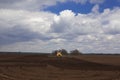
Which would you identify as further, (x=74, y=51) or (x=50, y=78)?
(x=74, y=51)

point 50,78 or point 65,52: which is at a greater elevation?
point 65,52

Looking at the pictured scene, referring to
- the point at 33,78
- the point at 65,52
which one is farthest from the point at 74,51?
the point at 33,78

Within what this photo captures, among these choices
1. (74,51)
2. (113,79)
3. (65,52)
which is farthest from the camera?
(74,51)

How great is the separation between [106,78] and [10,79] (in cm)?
855

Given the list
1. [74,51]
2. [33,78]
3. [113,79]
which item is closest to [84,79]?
[113,79]

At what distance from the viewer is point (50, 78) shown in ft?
101

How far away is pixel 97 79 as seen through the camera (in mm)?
29859

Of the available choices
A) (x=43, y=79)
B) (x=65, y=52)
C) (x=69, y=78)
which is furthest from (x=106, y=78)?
(x=65, y=52)

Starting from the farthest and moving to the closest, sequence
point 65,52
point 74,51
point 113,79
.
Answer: point 74,51 < point 65,52 < point 113,79

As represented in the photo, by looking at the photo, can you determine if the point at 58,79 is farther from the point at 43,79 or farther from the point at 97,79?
the point at 97,79

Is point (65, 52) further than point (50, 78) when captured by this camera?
Result: Yes

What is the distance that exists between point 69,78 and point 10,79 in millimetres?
5305

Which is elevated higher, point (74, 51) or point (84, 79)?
point (74, 51)

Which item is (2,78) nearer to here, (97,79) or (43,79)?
(43,79)
